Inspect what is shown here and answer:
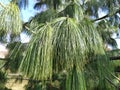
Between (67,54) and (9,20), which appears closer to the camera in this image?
(67,54)

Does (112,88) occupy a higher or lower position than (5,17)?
lower

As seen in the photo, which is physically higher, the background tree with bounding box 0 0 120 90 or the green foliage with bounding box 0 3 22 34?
the green foliage with bounding box 0 3 22 34

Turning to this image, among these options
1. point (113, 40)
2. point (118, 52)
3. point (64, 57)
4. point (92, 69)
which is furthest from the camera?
point (113, 40)

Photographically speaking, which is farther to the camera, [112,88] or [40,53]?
[112,88]

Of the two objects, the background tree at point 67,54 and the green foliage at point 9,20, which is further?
the green foliage at point 9,20

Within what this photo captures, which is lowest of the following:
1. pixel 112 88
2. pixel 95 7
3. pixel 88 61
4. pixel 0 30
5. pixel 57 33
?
pixel 112 88

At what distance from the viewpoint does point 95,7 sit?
8.21ft

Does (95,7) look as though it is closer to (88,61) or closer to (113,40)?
(113,40)

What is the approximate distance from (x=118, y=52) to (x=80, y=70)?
117 cm

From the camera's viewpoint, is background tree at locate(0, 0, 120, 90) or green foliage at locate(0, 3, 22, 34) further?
green foliage at locate(0, 3, 22, 34)

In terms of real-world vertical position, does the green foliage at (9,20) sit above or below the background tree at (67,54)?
above

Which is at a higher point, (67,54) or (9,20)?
(9,20)

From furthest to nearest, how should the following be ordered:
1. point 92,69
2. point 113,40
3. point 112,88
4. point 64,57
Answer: point 113,40, point 112,88, point 92,69, point 64,57

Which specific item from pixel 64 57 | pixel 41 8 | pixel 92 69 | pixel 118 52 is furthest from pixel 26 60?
pixel 41 8
